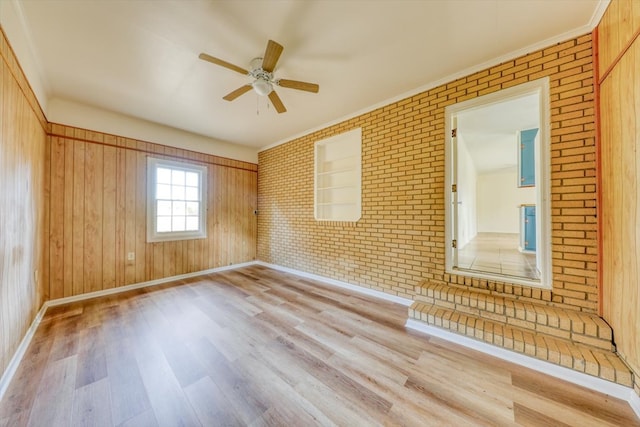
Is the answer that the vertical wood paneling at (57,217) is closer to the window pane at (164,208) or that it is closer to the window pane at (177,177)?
the window pane at (164,208)

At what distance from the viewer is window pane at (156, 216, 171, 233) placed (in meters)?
4.02

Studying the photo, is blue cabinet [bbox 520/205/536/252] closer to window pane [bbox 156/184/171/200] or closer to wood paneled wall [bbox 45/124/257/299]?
wood paneled wall [bbox 45/124/257/299]

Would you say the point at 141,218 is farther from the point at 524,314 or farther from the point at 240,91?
the point at 524,314

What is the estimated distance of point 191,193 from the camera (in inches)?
175

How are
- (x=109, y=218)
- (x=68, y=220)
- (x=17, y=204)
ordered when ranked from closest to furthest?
(x=17, y=204) → (x=68, y=220) → (x=109, y=218)

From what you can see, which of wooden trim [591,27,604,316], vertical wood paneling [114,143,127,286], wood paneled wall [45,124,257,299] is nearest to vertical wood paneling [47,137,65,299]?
wood paneled wall [45,124,257,299]

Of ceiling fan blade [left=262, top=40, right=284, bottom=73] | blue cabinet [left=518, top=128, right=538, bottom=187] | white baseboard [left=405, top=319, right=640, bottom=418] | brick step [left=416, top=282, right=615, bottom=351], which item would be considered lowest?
white baseboard [left=405, top=319, right=640, bottom=418]

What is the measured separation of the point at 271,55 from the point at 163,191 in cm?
344

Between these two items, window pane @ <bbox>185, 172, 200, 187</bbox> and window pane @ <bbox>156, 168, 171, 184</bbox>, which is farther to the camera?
window pane @ <bbox>185, 172, 200, 187</bbox>

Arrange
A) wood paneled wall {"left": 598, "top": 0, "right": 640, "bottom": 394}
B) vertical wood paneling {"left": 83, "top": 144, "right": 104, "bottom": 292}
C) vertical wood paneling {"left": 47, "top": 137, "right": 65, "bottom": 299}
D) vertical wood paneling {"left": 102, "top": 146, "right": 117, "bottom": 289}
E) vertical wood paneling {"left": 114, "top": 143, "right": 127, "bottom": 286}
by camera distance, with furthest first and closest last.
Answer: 1. vertical wood paneling {"left": 114, "top": 143, "right": 127, "bottom": 286}
2. vertical wood paneling {"left": 102, "top": 146, "right": 117, "bottom": 289}
3. vertical wood paneling {"left": 83, "top": 144, "right": 104, "bottom": 292}
4. vertical wood paneling {"left": 47, "top": 137, "right": 65, "bottom": 299}
5. wood paneled wall {"left": 598, "top": 0, "right": 640, "bottom": 394}

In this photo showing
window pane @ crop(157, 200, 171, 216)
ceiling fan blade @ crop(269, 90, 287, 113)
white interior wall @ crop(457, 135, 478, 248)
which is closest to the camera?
ceiling fan blade @ crop(269, 90, 287, 113)

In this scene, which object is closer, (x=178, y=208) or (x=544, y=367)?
(x=544, y=367)

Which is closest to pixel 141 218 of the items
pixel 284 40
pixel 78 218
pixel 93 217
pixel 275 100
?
pixel 93 217

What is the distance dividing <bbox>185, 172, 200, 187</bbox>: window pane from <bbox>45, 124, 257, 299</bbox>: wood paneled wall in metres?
0.24
